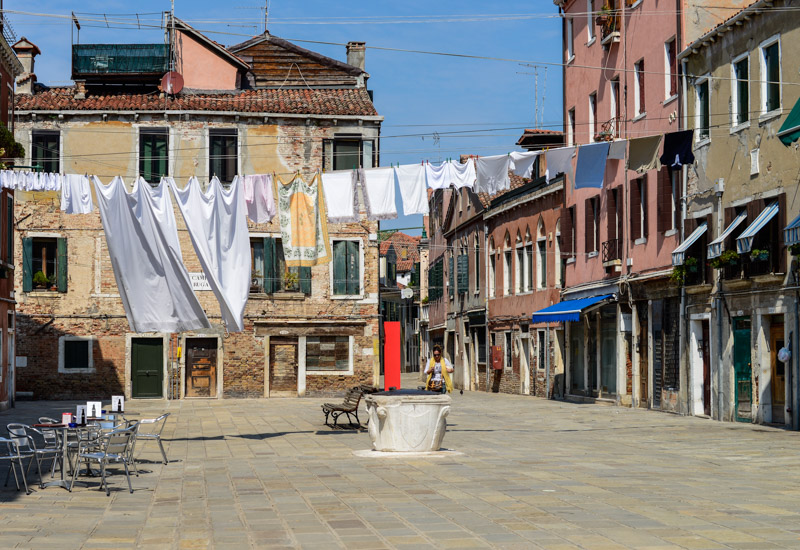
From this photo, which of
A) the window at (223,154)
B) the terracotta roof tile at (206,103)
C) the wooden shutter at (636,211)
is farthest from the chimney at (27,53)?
the wooden shutter at (636,211)

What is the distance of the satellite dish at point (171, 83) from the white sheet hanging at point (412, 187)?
1869 centimetres

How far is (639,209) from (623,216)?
107cm

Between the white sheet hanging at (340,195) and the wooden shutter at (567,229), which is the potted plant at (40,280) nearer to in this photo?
the wooden shutter at (567,229)

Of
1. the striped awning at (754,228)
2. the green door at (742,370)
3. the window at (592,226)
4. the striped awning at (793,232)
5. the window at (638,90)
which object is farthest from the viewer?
the window at (592,226)

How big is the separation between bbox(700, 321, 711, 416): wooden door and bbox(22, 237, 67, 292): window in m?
20.1

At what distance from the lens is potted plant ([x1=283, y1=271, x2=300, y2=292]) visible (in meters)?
35.0

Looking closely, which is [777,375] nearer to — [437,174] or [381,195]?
[437,174]

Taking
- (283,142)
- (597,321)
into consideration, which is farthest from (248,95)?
(597,321)

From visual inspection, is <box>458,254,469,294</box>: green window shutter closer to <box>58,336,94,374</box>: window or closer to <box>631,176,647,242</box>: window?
<box>58,336,94,374</box>: window

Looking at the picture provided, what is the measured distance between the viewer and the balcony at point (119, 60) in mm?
37000

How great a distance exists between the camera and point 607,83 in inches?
1204

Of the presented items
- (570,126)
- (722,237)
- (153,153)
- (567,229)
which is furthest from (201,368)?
(722,237)

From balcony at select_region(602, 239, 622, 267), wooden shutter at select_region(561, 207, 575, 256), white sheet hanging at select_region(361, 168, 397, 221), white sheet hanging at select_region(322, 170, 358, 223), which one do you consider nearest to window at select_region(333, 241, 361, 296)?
wooden shutter at select_region(561, 207, 575, 256)

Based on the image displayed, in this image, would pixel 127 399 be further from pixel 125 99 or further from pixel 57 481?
pixel 57 481
